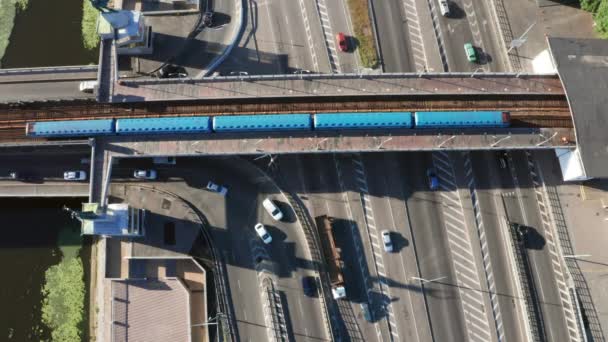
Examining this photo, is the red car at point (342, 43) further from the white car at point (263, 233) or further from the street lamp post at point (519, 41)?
the white car at point (263, 233)

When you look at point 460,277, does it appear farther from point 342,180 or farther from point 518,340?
point 342,180

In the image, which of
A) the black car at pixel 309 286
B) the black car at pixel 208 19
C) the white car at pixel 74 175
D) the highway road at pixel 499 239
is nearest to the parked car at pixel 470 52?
the highway road at pixel 499 239

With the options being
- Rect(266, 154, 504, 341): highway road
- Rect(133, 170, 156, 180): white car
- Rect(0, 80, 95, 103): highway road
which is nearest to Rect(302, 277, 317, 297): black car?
Rect(266, 154, 504, 341): highway road

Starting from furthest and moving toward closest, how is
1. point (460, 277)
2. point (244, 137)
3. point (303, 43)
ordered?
point (303, 43) → point (460, 277) → point (244, 137)

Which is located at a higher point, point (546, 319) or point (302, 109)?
point (302, 109)

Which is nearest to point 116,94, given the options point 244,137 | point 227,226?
point 244,137

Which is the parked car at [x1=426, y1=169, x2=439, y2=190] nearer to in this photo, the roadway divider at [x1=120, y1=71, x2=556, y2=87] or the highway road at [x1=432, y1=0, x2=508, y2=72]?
the roadway divider at [x1=120, y1=71, x2=556, y2=87]

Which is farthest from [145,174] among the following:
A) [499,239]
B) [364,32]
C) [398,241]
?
[499,239]

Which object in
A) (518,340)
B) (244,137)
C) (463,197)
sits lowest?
(518,340)

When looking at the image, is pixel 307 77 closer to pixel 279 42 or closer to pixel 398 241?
pixel 279 42
